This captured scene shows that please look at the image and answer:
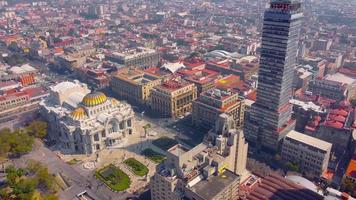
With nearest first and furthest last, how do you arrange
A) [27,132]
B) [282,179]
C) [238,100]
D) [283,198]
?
[283,198] → [282,179] → [27,132] → [238,100]

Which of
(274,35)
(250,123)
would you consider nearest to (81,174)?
(250,123)

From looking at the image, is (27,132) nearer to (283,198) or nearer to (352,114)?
(283,198)

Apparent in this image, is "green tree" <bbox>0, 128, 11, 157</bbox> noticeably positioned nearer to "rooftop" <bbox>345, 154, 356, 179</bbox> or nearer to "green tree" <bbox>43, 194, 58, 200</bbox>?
"green tree" <bbox>43, 194, 58, 200</bbox>

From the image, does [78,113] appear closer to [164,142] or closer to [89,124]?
[89,124]

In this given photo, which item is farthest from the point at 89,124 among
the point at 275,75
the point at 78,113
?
the point at 275,75

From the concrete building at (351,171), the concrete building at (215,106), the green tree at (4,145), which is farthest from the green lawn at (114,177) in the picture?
the concrete building at (351,171)

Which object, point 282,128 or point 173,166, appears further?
point 282,128
